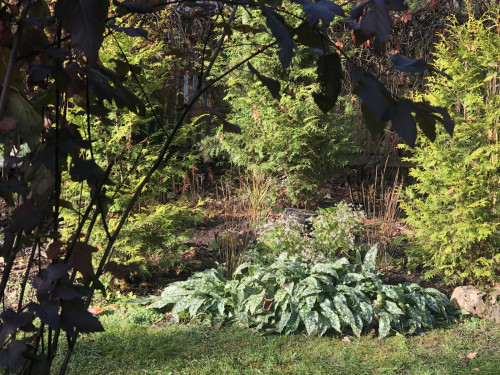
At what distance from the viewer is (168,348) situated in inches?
135

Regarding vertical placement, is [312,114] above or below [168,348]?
above

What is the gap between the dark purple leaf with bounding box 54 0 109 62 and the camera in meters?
0.69

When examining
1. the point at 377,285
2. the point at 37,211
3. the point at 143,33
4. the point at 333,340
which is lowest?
the point at 333,340

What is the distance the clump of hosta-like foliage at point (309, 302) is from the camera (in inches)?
152

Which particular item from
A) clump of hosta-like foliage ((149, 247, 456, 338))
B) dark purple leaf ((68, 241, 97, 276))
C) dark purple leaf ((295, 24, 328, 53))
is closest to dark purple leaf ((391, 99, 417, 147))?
dark purple leaf ((295, 24, 328, 53))

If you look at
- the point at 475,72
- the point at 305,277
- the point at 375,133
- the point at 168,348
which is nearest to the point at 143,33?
the point at 375,133

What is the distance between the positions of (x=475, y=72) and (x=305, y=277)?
2.70 metres

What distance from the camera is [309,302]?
3.89 meters

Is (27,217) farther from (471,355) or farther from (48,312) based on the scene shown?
(471,355)

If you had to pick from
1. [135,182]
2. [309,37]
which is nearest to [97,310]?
[135,182]

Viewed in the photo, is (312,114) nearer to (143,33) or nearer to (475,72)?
(475,72)

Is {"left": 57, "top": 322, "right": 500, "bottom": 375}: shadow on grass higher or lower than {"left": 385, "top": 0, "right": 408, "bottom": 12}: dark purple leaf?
lower

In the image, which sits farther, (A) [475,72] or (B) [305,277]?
(A) [475,72]

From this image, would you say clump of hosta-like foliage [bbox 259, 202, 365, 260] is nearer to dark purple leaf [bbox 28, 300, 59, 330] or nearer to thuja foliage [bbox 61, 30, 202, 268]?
thuja foliage [bbox 61, 30, 202, 268]
